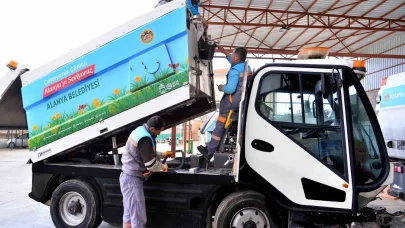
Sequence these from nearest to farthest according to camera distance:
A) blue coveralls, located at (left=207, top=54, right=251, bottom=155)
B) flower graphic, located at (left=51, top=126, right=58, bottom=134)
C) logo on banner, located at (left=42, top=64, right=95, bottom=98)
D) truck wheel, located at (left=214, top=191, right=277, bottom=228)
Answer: truck wheel, located at (left=214, top=191, right=277, bottom=228), blue coveralls, located at (left=207, top=54, right=251, bottom=155), logo on banner, located at (left=42, top=64, right=95, bottom=98), flower graphic, located at (left=51, top=126, right=58, bottom=134)

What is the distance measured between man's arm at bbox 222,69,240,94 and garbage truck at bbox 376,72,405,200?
255 centimetres

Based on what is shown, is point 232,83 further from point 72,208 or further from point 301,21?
point 301,21

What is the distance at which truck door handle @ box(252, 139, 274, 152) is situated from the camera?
11.4 ft

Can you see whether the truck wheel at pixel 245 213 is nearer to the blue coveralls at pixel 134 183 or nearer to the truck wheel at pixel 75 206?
the blue coveralls at pixel 134 183

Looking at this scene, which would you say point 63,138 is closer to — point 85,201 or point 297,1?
point 85,201

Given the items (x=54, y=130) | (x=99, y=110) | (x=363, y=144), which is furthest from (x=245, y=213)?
(x=54, y=130)

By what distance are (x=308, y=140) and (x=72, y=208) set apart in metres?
3.05

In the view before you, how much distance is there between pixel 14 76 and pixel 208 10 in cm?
899

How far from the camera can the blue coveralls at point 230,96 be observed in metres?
4.01

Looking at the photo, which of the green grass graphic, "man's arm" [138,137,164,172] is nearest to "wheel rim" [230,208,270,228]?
"man's arm" [138,137,164,172]

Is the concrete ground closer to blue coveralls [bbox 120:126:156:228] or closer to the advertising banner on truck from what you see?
blue coveralls [bbox 120:126:156:228]

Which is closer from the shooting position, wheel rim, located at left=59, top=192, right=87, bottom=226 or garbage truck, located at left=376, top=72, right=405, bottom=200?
wheel rim, located at left=59, top=192, right=87, bottom=226

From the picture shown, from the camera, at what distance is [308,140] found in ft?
11.3

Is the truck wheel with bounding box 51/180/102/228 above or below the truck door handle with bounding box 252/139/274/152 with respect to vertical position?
below
